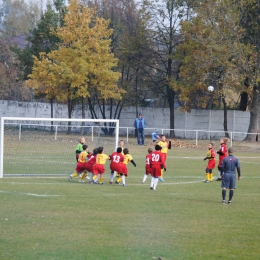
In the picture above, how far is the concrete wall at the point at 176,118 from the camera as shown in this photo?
50.0 m

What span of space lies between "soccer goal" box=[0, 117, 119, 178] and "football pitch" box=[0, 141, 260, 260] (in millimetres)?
3683

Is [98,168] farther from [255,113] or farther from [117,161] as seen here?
[255,113]

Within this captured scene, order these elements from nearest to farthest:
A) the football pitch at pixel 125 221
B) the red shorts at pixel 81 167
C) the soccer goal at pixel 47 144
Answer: the football pitch at pixel 125 221, the red shorts at pixel 81 167, the soccer goal at pixel 47 144

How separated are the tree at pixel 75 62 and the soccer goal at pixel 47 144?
16.2 meters

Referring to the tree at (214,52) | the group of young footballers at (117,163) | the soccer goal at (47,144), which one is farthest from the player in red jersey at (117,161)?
the tree at (214,52)

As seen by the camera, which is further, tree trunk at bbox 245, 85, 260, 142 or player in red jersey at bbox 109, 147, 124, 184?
tree trunk at bbox 245, 85, 260, 142

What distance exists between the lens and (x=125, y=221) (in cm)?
1359

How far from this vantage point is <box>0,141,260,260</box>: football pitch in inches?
422

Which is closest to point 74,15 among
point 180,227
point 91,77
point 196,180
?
point 91,77

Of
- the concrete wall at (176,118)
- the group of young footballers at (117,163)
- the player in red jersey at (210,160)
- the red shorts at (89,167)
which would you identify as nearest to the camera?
the group of young footballers at (117,163)

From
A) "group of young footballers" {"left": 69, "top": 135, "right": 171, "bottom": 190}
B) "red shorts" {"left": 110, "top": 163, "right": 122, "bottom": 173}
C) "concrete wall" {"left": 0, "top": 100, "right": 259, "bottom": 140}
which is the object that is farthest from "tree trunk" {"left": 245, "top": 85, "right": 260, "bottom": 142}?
"red shorts" {"left": 110, "top": 163, "right": 122, "bottom": 173}

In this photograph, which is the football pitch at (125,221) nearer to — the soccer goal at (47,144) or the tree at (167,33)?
the soccer goal at (47,144)

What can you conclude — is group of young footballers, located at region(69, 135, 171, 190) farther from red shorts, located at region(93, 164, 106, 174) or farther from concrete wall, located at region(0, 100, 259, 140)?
concrete wall, located at region(0, 100, 259, 140)

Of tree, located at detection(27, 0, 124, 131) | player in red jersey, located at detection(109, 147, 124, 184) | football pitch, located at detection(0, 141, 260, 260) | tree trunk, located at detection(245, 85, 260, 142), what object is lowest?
football pitch, located at detection(0, 141, 260, 260)
